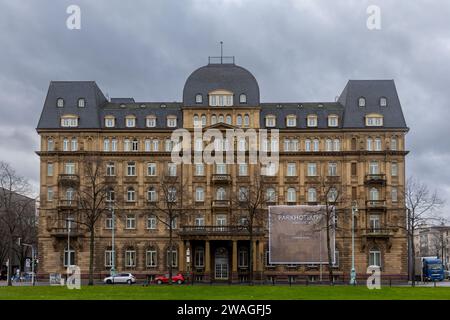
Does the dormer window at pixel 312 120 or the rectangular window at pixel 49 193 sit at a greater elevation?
the dormer window at pixel 312 120

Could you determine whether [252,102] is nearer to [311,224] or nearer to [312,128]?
[312,128]

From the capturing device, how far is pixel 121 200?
4031 inches

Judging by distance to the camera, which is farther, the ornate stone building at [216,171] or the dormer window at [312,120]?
the dormer window at [312,120]

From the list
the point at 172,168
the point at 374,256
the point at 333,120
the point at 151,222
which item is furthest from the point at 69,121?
the point at 374,256

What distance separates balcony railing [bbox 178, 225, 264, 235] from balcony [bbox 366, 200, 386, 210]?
590 inches

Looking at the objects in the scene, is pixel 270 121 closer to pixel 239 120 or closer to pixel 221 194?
pixel 239 120

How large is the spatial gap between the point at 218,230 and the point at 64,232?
20543 mm

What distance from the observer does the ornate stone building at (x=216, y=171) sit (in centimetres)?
10119

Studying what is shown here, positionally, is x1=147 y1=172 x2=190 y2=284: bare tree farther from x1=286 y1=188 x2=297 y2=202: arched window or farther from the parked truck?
the parked truck

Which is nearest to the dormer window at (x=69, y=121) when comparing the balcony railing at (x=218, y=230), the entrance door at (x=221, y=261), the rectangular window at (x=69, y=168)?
the rectangular window at (x=69, y=168)

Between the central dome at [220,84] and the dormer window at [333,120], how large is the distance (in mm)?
10227

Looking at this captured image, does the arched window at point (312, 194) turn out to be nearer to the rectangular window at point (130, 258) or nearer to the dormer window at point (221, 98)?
the dormer window at point (221, 98)
